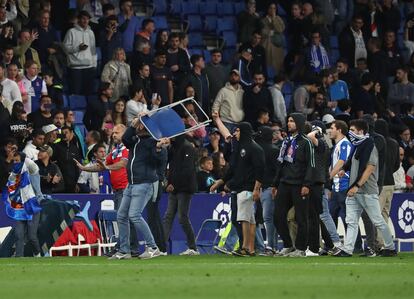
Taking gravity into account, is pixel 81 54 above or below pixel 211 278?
above

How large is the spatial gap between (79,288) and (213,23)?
18.3 meters

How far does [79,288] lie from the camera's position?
14344 millimetres

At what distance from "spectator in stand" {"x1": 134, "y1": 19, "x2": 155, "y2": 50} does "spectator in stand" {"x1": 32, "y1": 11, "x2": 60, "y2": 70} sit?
2025 mm

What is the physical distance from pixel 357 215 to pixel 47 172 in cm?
601

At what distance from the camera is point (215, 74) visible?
1172 inches

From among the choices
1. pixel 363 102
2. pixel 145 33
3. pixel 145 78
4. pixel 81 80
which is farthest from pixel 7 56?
pixel 363 102

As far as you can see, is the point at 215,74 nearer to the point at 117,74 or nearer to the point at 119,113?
the point at 117,74

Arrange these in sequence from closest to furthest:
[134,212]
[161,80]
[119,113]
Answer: [134,212] → [119,113] → [161,80]

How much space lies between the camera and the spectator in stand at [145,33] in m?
28.9

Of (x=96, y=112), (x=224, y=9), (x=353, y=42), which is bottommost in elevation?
(x=96, y=112)

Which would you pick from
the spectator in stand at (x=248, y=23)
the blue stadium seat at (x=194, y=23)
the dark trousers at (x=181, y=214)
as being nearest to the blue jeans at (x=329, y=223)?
the dark trousers at (x=181, y=214)

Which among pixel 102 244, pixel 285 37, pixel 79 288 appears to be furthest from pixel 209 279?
pixel 285 37

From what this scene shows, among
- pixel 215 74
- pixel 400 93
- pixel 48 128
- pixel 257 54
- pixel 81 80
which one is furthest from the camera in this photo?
pixel 400 93

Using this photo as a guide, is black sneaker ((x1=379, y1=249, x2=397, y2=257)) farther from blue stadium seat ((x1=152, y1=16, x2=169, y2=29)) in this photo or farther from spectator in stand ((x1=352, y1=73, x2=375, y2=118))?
blue stadium seat ((x1=152, y1=16, x2=169, y2=29))
